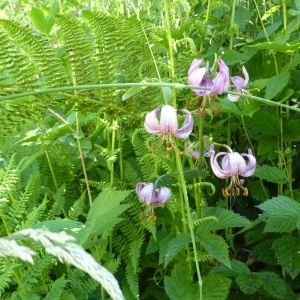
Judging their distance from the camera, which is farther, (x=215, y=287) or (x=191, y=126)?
(x=215, y=287)

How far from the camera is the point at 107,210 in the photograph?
3.71 feet

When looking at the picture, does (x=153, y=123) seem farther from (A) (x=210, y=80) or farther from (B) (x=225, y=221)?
(B) (x=225, y=221)

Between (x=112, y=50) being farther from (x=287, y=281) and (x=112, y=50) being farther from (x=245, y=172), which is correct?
(x=287, y=281)

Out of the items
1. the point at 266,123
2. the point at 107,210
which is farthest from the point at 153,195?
the point at 266,123

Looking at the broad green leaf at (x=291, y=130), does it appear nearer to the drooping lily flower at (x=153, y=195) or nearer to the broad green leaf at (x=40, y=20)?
the drooping lily flower at (x=153, y=195)

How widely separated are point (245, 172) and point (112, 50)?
1.74 ft

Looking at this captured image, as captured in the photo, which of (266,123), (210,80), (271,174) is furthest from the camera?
(266,123)

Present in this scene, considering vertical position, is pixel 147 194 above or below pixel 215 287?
above

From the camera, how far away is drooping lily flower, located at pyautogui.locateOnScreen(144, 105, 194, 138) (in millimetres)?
1059

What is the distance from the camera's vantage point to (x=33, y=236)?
38 centimetres

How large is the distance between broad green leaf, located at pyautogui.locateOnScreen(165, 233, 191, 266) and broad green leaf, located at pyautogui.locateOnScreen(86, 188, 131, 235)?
134 mm

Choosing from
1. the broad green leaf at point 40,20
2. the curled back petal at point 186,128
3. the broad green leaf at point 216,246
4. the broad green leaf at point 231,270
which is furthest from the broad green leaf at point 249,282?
the broad green leaf at point 40,20

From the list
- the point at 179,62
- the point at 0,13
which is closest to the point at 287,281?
the point at 179,62

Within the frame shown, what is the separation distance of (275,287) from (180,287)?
242mm
